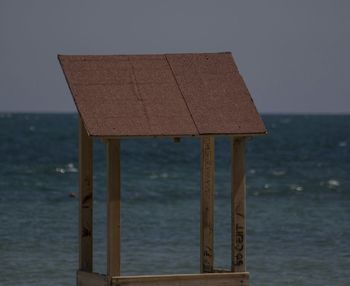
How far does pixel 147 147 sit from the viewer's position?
2239 inches

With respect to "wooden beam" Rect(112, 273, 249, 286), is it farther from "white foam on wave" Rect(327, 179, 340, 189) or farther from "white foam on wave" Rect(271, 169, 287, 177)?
"white foam on wave" Rect(271, 169, 287, 177)

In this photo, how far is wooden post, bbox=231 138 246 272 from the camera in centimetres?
1375

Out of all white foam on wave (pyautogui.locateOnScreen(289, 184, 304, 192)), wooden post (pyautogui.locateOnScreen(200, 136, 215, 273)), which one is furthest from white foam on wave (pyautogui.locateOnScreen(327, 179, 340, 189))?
wooden post (pyautogui.locateOnScreen(200, 136, 215, 273))

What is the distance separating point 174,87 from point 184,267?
18.3 ft

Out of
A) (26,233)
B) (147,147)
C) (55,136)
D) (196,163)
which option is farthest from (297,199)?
(55,136)

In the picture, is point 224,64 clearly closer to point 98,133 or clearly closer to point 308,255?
point 98,133

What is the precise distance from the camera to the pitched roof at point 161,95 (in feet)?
43.1

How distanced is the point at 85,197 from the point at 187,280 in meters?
1.33

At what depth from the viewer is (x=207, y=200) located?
14109 mm

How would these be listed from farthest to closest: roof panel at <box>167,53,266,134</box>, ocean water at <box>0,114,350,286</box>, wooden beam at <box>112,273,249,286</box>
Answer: ocean water at <box>0,114,350,286</box>, roof panel at <box>167,53,266,134</box>, wooden beam at <box>112,273,249,286</box>

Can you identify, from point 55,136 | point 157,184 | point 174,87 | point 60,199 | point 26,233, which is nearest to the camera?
point 174,87

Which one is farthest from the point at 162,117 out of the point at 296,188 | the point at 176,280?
the point at 296,188

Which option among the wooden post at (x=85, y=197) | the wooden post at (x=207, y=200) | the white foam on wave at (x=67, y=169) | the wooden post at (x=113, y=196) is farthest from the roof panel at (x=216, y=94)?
the white foam on wave at (x=67, y=169)

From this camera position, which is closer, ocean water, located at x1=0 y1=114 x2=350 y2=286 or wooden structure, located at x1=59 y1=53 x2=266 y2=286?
wooden structure, located at x1=59 y1=53 x2=266 y2=286
